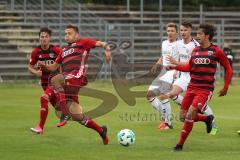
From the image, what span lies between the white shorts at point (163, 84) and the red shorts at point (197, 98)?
140 inches

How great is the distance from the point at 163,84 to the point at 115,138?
11.9 ft

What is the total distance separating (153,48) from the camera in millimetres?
36500

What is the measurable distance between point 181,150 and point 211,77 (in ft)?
4.58

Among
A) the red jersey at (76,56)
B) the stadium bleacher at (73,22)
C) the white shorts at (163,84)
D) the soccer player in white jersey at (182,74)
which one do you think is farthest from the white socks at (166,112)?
the stadium bleacher at (73,22)

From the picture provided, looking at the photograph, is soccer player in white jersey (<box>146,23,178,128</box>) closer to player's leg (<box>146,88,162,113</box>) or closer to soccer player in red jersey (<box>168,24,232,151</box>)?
player's leg (<box>146,88,162,113</box>)

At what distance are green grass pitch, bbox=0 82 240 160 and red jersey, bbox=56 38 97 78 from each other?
1295mm

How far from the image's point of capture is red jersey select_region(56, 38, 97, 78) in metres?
12.8

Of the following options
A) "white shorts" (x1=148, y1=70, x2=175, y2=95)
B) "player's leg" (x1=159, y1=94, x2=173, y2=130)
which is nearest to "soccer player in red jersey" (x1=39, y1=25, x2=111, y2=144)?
"player's leg" (x1=159, y1=94, x2=173, y2=130)

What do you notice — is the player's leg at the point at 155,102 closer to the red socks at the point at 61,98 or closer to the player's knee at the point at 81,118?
the red socks at the point at 61,98

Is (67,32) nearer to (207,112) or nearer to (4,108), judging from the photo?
(207,112)

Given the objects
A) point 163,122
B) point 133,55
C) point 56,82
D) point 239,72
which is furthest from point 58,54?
point 239,72

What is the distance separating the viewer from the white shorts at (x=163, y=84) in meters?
15.8

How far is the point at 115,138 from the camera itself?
43.4ft

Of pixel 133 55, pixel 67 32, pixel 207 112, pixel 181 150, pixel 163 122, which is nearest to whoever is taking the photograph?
pixel 181 150
